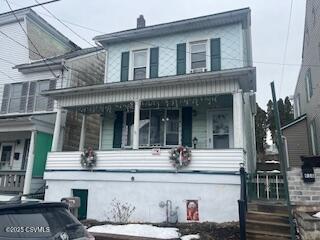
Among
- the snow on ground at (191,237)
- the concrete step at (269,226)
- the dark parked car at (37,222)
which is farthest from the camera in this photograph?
the snow on ground at (191,237)

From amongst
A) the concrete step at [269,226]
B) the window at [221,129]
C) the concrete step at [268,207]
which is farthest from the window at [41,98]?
the concrete step at [269,226]

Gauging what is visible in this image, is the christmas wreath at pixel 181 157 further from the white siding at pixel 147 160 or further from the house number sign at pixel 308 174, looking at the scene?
the house number sign at pixel 308 174

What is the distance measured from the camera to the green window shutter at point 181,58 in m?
13.6

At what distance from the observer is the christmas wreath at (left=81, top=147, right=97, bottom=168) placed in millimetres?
11883

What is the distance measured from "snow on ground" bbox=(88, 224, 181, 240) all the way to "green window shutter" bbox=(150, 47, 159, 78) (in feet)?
22.5

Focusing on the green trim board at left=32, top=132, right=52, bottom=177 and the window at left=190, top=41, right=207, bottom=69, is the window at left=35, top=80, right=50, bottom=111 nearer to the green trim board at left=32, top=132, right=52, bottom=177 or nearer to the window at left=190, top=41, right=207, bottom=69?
the green trim board at left=32, top=132, right=52, bottom=177

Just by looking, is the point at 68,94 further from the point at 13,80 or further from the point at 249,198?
the point at 249,198

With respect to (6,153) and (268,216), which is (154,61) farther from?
(6,153)

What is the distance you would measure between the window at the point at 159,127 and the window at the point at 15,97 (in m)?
6.78

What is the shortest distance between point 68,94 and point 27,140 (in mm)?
4712

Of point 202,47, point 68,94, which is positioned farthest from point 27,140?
point 202,47

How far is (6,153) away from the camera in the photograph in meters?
16.8

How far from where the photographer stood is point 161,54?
14312 millimetres

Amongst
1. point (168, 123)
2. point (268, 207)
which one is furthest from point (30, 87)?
point (268, 207)
